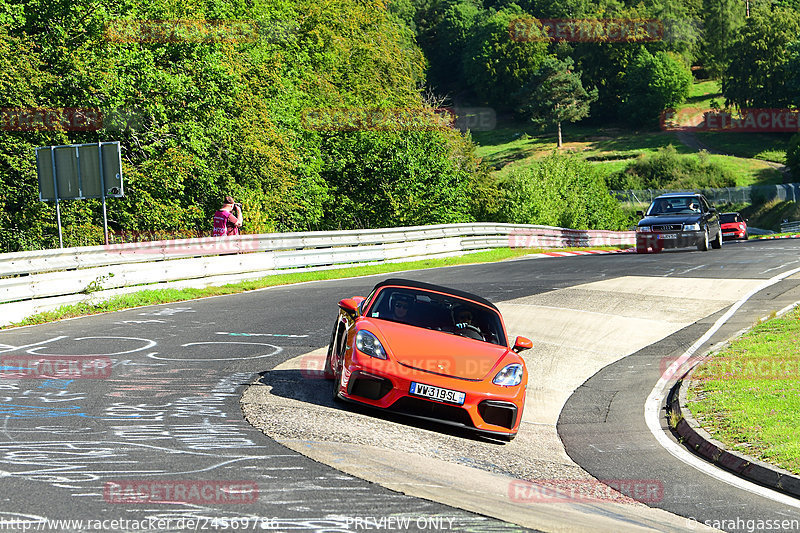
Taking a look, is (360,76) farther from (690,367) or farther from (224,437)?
(224,437)

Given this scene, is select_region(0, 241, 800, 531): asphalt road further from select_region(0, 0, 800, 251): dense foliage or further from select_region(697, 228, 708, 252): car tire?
select_region(0, 0, 800, 251): dense foliage

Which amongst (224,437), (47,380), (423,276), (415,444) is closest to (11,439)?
(224,437)

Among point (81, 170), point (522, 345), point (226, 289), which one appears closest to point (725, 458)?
point (522, 345)

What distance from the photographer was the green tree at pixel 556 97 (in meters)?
132

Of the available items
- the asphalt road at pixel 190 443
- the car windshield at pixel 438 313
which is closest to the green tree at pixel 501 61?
the asphalt road at pixel 190 443

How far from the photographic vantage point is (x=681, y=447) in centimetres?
882

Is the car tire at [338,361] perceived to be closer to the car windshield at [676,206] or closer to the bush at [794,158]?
the car windshield at [676,206]

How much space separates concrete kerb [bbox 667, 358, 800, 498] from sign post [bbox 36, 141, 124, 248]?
526 inches

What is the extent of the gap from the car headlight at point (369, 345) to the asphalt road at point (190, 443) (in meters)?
1.35

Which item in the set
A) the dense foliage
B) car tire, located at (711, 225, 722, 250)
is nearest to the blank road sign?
the dense foliage

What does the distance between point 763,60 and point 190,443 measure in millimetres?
129929

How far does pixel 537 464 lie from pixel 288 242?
52.6 feet

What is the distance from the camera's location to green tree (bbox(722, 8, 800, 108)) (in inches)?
4766

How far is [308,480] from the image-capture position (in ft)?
20.1
